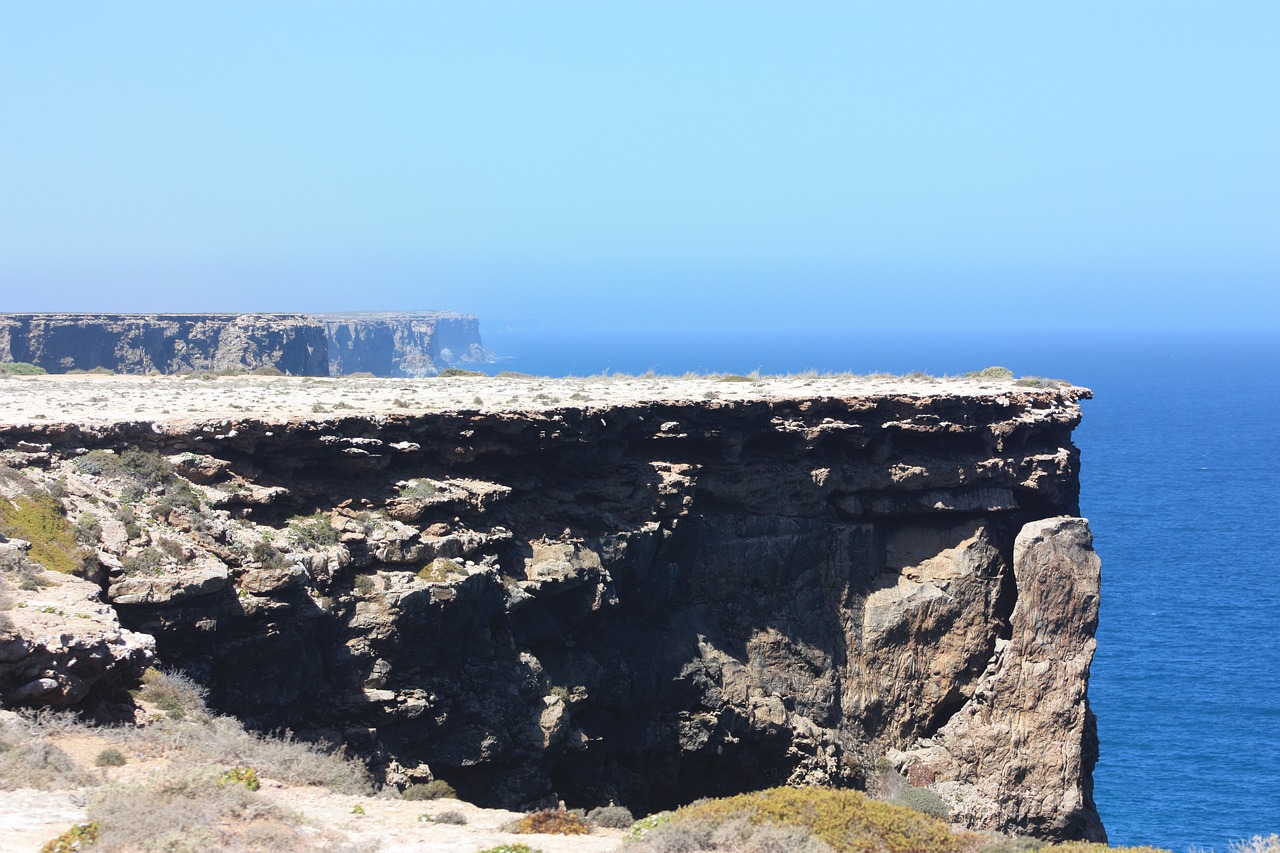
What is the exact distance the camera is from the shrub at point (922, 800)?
2624cm

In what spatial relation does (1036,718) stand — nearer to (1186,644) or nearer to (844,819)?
(844,819)

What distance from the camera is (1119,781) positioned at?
38625 mm

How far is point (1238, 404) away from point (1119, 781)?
405ft

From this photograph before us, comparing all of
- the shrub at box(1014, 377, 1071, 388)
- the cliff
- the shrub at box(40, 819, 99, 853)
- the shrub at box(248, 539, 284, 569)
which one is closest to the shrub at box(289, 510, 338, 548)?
the cliff

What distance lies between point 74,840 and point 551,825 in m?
5.81

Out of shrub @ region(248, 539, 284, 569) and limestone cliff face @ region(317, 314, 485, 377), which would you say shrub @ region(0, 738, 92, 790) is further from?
limestone cliff face @ region(317, 314, 485, 377)

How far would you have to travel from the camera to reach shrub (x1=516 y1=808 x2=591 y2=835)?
574 inches

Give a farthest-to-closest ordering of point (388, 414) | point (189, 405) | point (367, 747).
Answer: point (189, 405), point (388, 414), point (367, 747)

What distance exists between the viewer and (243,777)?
14109 mm

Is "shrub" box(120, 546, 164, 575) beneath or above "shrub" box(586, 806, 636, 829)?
above

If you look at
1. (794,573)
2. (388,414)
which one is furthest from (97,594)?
(794,573)

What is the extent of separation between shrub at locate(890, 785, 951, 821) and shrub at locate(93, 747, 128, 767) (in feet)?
59.0

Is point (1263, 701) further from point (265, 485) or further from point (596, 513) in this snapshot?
point (265, 485)

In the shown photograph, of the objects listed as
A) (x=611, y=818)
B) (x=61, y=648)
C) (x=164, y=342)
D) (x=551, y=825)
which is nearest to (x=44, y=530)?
A: (x=61, y=648)
